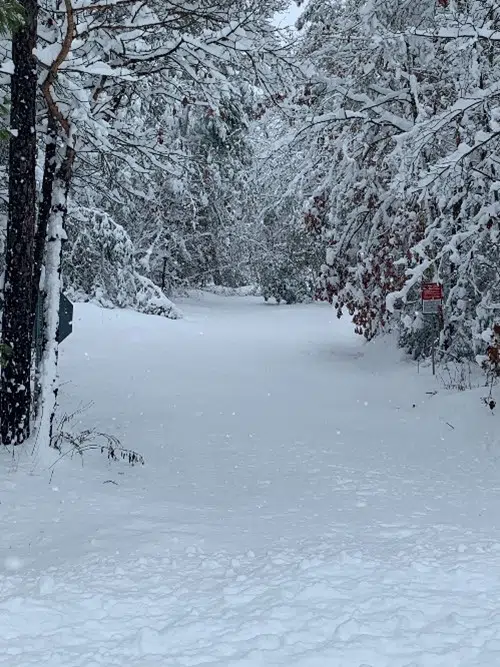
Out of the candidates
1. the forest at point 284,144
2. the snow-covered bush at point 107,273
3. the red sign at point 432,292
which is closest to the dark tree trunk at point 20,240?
the forest at point 284,144

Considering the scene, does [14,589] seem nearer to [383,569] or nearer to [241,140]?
[383,569]

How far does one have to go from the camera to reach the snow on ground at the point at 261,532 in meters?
3.53

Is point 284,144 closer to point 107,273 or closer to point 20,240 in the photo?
point 107,273

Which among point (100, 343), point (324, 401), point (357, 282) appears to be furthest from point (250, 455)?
point (100, 343)

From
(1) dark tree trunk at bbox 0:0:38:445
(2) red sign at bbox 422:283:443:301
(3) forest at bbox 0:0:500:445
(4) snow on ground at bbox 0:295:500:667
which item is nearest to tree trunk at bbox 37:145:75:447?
(3) forest at bbox 0:0:500:445

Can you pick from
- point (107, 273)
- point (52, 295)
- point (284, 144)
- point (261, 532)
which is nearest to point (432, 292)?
point (284, 144)

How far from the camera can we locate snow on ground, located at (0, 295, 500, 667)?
11.6 feet

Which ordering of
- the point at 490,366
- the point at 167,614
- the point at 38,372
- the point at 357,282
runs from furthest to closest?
the point at 357,282
the point at 490,366
the point at 38,372
the point at 167,614

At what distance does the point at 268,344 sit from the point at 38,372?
11.0m

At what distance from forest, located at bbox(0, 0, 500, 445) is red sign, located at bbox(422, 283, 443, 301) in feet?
1.02

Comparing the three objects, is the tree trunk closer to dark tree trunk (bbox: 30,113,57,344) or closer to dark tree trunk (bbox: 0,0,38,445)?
dark tree trunk (bbox: 30,113,57,344)

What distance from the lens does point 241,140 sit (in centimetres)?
2809

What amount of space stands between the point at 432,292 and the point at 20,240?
6560 mm

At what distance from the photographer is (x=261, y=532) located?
5.48 metres
